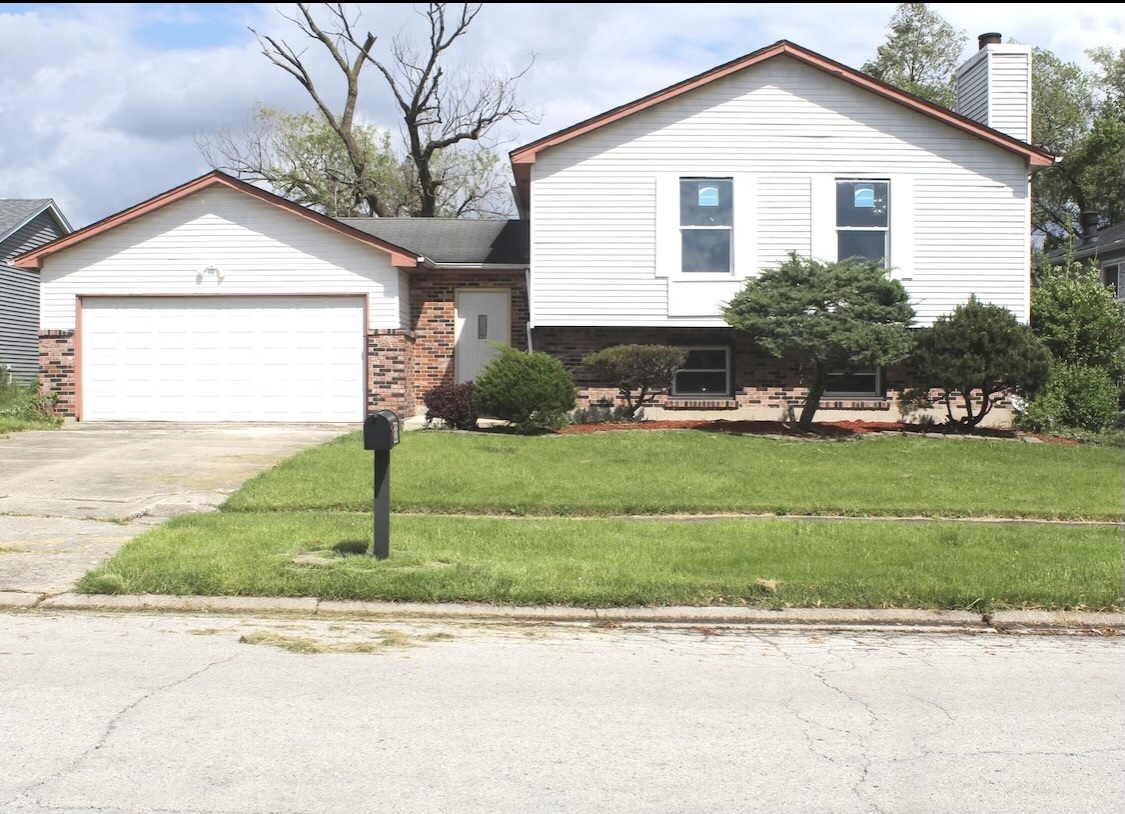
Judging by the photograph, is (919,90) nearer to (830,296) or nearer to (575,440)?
(830,296)

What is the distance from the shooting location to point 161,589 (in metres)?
7.86

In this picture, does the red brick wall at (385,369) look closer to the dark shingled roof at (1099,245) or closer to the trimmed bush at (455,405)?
the trimmed bush at (455,405)

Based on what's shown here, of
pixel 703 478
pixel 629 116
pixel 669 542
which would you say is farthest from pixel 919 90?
pixel 669 542

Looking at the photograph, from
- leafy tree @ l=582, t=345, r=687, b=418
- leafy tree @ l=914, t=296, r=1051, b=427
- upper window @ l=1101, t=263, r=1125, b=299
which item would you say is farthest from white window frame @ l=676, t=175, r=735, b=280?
upper window @ l=1101, t=263, r=1125, b=299

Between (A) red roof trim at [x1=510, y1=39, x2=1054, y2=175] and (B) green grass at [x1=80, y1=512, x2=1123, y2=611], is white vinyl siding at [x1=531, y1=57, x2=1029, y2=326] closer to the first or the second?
(A) red roof trim at [x1=510, y1=39, x2=1054, y2=175]

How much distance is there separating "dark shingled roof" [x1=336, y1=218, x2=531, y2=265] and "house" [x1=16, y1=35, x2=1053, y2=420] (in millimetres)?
2249

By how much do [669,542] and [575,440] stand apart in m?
6.80

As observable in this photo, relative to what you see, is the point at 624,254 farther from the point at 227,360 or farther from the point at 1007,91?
the point at 1007,91

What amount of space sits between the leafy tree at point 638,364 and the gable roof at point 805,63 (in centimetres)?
394

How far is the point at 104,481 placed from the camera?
1259cm

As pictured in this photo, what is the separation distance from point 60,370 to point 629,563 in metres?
15.2

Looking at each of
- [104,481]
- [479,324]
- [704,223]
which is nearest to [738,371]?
[704,223]

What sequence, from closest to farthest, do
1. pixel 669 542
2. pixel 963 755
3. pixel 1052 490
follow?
pixel 963 755
pixel 669 542
pixel 1052 490

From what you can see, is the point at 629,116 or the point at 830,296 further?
the point at 629,116
